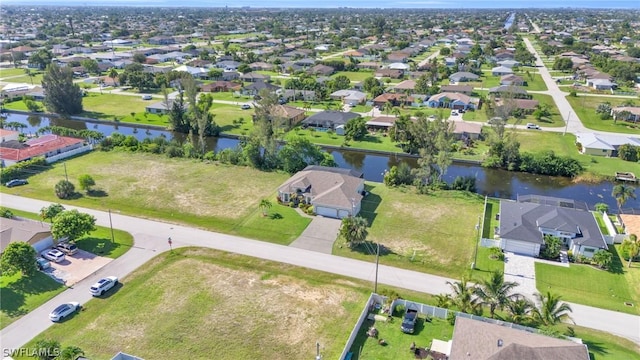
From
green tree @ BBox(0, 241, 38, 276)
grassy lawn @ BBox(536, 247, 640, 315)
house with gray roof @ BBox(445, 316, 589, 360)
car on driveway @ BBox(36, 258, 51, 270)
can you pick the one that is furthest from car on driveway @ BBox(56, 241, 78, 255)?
grassy lawn @ BBox(536, 247, 640, 315)

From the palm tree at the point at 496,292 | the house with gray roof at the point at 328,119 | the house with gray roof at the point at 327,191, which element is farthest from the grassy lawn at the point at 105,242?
the house with gray roof at the point at 328,119

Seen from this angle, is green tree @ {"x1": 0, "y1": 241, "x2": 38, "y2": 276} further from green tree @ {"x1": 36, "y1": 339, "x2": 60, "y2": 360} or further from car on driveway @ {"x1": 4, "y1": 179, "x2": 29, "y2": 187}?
car on driveway @ {"x1": 4, "y1": 179, "x2": 29, "y2": 187}

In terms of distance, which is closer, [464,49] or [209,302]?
[209,302]

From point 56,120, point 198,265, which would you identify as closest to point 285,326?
point 198,265

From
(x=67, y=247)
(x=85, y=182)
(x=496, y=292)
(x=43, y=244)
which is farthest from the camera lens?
(x=85, y=182)

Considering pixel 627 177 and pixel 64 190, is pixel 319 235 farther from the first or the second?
pixel 627 177

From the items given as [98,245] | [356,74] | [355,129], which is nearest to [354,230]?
[98,245]

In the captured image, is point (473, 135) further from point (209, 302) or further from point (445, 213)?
point (209, 302)
